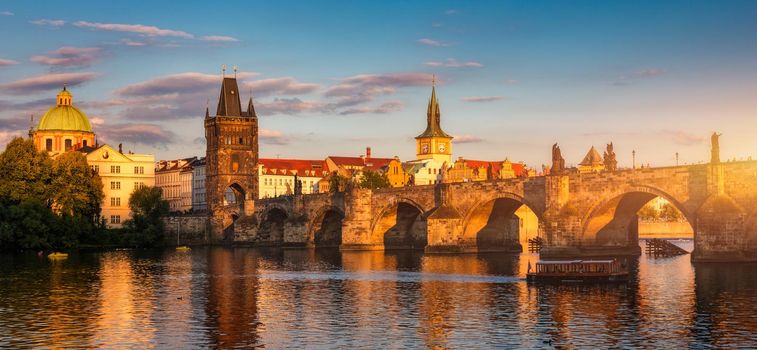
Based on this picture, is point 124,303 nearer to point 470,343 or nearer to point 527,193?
point 470,343

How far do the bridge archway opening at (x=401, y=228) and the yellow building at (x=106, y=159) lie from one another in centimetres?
5362

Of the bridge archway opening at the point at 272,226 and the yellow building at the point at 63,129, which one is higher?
the yellow building at the point at 63,129

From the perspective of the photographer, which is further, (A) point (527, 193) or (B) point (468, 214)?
(B) point (468, 214)

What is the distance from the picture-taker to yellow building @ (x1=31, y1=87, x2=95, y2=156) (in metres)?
166

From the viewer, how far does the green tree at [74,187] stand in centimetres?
12262

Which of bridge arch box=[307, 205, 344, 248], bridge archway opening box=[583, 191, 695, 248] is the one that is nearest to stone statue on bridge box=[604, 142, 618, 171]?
bridge archway opening box=[583, 191, 695, 248]

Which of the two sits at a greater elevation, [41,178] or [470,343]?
[41,178]

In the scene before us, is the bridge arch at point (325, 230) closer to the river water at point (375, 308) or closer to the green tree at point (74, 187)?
the green tree at point (74, 187)

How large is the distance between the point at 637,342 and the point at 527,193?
170 ft

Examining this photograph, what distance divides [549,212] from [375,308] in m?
38.7

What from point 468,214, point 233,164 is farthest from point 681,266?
point 233,164

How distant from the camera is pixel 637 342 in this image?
3744cm

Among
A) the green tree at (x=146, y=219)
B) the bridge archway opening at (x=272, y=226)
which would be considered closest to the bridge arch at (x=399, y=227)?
the bridge archway opening at (x=272, y=226)

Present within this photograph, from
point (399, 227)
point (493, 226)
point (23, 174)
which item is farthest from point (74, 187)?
point (493, 226)
